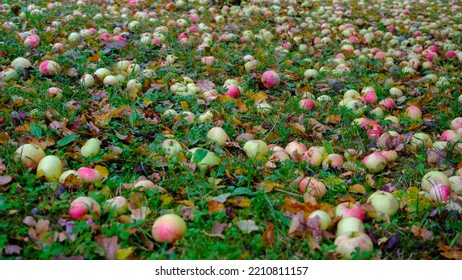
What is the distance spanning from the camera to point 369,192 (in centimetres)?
295

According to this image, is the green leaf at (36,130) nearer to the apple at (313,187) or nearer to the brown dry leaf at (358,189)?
the apple at (313,187)

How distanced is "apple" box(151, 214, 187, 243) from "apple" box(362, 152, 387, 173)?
1.40 metres

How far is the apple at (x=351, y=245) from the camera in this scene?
7.57 feet

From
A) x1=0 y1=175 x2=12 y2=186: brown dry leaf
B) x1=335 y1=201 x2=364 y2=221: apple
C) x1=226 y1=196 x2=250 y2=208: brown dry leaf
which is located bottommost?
x1=226 y1=196 x2=250 y2=208: brown dry leaf

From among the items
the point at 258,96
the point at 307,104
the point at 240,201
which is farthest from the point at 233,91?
the point at 240,201

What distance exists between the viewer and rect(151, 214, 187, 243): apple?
2367 mm

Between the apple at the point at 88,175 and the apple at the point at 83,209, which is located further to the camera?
the apple at the point at 88,175

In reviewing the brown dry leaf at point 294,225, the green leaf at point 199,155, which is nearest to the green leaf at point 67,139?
the green leaf at point 199,155

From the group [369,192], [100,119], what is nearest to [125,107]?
[100,119]

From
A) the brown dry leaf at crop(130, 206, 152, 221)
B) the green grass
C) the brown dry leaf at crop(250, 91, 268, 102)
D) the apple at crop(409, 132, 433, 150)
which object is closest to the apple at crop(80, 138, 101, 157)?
the green grass

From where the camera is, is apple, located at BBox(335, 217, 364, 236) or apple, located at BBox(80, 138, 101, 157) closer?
apple, located at BBox(335, 217, 364, 236)

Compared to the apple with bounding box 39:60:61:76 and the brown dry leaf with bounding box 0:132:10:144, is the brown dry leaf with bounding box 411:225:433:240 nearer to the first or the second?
the brown dry leaf with bounding box 0:132:10:144

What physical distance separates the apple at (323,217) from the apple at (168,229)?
69 cm
